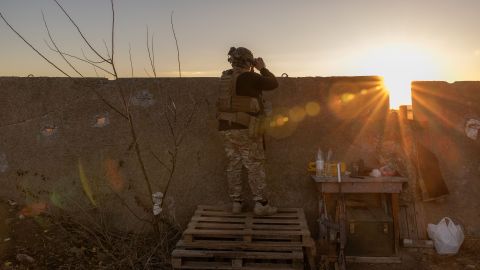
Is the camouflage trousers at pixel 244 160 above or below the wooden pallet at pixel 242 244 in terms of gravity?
above

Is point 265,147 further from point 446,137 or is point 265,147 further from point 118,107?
point 446,137

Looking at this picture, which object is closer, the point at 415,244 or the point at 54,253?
the point at 54,253

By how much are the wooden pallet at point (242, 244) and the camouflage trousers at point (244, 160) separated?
34cm

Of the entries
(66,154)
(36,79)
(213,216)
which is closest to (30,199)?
(66,154)

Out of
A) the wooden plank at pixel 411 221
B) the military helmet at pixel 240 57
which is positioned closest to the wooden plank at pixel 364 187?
the wooden plank at pixel 411 221

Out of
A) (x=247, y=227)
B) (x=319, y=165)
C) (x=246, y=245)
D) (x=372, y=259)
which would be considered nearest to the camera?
(x=246, y=245)

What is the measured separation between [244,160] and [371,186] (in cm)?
142

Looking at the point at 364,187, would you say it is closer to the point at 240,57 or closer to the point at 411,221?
the point at 411,221

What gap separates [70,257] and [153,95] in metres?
2.05

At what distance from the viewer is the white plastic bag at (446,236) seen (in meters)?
4.75

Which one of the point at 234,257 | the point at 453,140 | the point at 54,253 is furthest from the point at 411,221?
the point at 54,253

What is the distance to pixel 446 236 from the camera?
188 inches

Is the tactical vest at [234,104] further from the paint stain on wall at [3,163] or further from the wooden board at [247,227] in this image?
the paint stain on wall at [3,163]

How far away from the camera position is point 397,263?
4.62 meters
